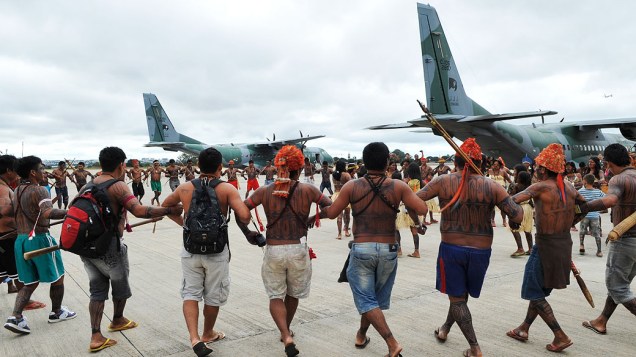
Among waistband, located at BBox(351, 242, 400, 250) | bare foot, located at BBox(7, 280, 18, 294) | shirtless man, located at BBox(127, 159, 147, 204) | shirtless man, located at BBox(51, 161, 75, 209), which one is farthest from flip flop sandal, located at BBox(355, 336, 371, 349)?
shirtless man, located at BBox(51, 161, 75, 209)

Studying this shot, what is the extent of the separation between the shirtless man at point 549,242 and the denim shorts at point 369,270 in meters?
1.26

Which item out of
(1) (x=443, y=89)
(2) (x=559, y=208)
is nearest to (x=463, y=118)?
(1) (x=443, y=89)

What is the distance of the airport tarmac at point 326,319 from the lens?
380 centimetres

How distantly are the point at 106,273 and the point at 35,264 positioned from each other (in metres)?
1.07

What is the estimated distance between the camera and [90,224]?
364 centimetres

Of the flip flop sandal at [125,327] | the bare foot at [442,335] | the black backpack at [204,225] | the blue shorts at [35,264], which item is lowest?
the flip flop sandal at [125,327]

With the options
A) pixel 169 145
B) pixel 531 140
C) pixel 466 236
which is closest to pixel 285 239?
pixel 466 236

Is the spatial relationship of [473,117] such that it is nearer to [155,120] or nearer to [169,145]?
[169,145]

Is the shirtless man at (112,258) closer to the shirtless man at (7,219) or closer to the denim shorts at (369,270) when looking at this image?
the shirtless man at (7,219)

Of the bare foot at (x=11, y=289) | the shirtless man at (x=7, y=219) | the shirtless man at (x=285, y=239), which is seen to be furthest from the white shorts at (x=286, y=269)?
the bare foot at (x=11, y=289)

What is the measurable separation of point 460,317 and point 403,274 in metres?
2.77

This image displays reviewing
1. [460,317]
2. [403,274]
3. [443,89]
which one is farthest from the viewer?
[443,89]

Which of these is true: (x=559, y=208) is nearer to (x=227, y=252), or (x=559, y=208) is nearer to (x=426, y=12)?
(x=227, y=252)

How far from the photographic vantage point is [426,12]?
1747 cm
